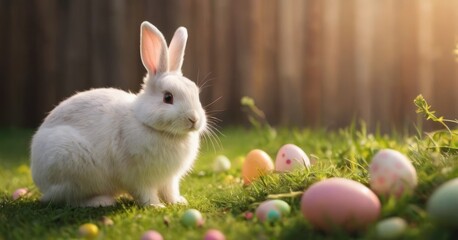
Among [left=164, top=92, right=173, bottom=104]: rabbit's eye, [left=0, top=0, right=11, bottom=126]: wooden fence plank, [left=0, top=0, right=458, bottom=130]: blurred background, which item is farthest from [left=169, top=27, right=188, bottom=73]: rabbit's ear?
[left=0, top=0, right=11, bottom=126]: wooden fence plank

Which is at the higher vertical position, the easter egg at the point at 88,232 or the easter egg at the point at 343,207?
the easter egg at the point at 343,207

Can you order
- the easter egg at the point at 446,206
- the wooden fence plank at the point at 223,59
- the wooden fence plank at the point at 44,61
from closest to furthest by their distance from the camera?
the easter egg at the point at 446,206 < the wooden fence plank at the point at 223,59 < the wooden fence plank at the point at 44,61

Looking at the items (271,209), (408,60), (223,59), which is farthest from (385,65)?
(271,209)

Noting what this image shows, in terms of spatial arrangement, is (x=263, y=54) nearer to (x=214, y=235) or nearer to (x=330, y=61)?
(x=330, y=61)

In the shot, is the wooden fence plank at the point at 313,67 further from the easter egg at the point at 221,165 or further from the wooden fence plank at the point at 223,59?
the easter egg at the point at 221,165

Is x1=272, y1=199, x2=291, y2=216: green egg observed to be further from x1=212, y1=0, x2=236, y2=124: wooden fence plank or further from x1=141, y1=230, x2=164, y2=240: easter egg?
x1=212, y1=0, x2=236, y2=124: wooden fence plank

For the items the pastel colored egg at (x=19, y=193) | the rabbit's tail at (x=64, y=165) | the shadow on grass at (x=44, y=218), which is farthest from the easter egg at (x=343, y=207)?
the pastel colored egg at (x=19, y=193)

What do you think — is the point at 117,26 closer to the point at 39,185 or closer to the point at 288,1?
the point at 288,1
